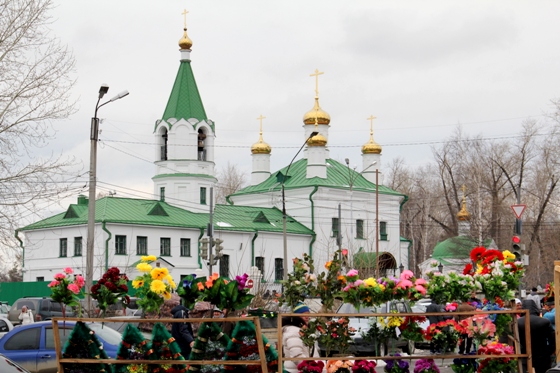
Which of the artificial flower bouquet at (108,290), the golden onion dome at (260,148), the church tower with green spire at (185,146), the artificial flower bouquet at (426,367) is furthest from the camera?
the golden onion dome at (260,148)

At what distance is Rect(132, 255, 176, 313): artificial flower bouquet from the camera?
1027 centimetres

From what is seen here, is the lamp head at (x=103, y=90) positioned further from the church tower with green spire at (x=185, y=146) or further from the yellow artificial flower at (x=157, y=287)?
the church tower with green spire at (x=185, y=146)

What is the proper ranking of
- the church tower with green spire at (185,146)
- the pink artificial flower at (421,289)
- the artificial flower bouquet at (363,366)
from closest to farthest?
the artificial flower bouquet at (363,366) → the pink artificial flower at (421,289) → the church tower with green spire at (185,146)

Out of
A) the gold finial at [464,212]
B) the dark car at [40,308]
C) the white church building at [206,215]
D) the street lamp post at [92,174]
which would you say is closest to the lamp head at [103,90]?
the street lamp post at [92,174]

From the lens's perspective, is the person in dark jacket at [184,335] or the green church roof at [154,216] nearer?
the person in dark jacket at [184,335]

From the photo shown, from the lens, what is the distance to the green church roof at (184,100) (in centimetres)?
6295

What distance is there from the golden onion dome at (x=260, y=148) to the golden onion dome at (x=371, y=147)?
7997mm

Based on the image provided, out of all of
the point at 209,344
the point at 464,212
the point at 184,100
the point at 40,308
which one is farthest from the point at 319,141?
the point at 209,344

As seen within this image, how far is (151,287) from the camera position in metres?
10.2

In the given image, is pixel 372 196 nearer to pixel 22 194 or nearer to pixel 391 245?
pixel 391 245

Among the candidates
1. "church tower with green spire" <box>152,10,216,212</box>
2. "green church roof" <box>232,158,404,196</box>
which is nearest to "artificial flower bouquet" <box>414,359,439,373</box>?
"church tower with green spire" <box>152,10,216,212</box>

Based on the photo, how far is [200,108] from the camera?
209 feet

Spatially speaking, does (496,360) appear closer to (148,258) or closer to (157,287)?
(157,287)

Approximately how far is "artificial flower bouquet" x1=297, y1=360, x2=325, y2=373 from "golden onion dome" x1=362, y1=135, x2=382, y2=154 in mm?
66360
